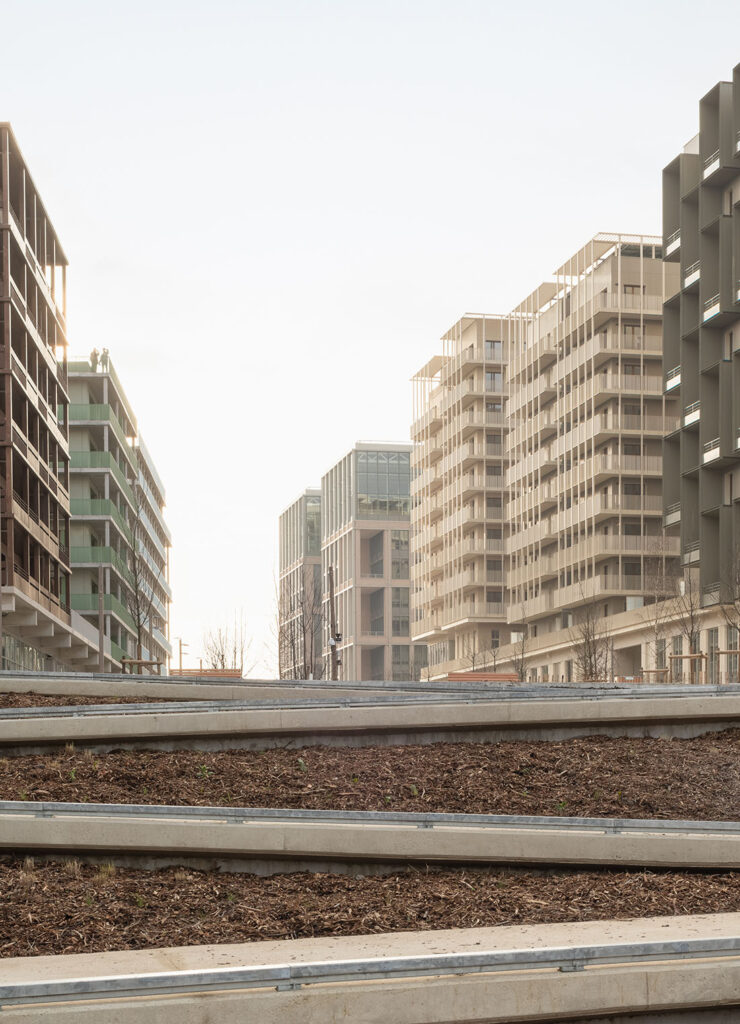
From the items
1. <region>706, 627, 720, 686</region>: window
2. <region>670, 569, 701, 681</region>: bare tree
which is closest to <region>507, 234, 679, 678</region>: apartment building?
<region>670, 569, 701, 681</region>: bare tree

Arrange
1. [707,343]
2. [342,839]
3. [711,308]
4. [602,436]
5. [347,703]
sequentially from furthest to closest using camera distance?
[602,436], [707,343], [711,308], [347,703], [342,839]

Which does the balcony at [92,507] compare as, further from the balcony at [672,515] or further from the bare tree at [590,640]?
the balcony at [672,515]

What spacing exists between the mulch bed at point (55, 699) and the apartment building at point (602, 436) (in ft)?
182

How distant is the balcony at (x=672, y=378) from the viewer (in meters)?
68.6

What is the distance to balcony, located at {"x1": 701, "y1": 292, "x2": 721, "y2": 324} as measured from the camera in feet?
204

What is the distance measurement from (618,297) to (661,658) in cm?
2234

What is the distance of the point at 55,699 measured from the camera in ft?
49.1

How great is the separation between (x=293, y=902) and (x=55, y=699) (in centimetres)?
679

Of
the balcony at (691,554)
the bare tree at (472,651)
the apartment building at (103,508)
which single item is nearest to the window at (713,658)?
the balcony at (691,554)

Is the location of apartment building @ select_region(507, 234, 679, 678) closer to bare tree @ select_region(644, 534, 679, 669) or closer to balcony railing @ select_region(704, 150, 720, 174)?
bare tree @ select_region(644, 534, 679, 669)

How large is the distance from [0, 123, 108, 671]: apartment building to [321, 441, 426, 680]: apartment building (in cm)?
9116

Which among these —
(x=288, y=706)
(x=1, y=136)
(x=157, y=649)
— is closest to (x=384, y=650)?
(x=157, y=649)

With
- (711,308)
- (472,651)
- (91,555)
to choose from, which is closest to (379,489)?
(472,651)

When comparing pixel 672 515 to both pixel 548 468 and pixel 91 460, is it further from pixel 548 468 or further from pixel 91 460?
pixel 91 460
